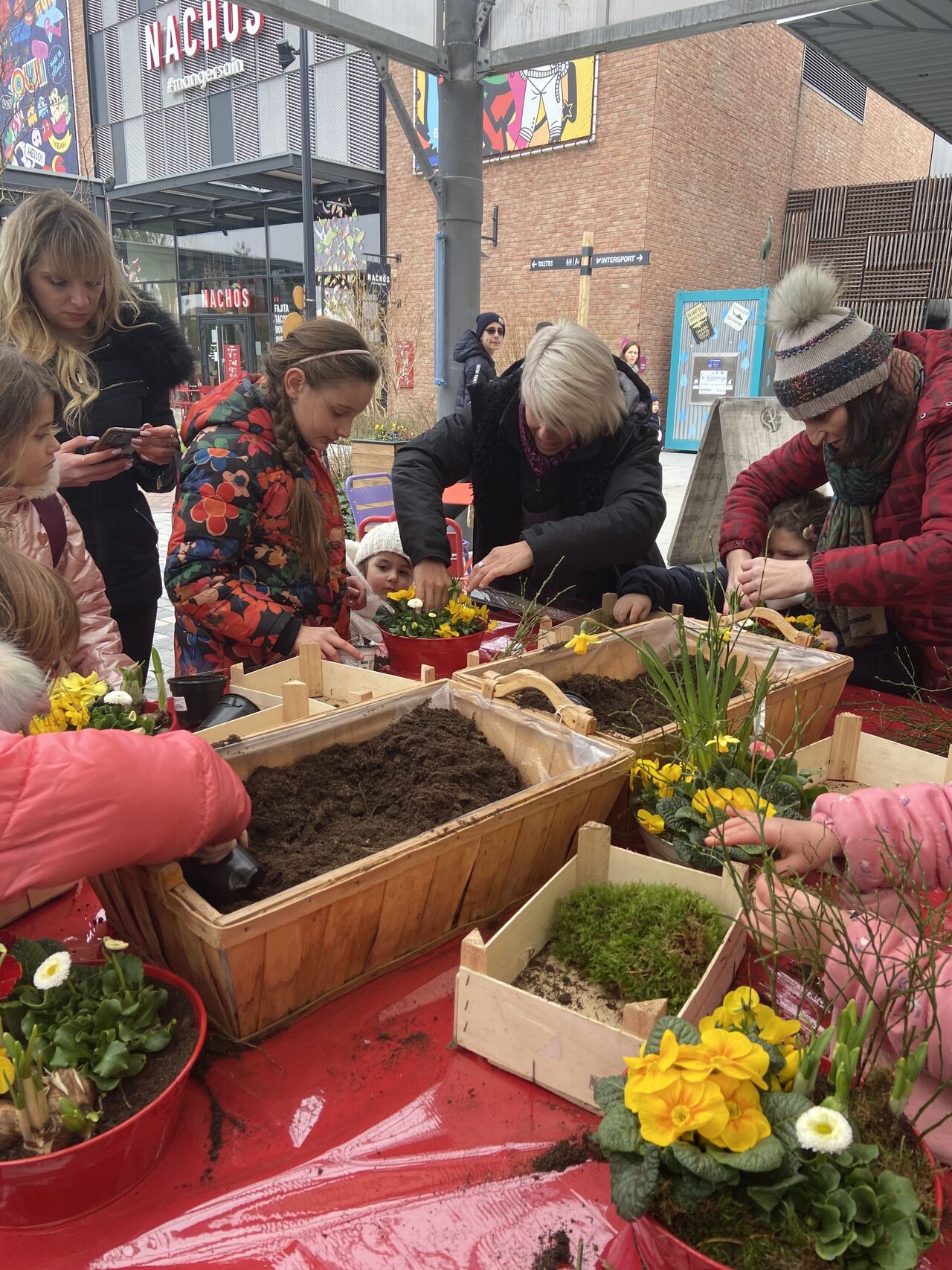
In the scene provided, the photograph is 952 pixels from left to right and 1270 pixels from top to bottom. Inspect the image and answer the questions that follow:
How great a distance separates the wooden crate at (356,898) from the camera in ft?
3.26

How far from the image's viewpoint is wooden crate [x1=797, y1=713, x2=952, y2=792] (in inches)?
64.0

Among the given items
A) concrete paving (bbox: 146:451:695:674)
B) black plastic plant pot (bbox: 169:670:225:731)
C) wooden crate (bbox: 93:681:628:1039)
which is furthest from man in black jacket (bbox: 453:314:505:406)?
wooden crate (bbox: 93:681:628:1039)

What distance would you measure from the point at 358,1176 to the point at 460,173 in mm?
4996

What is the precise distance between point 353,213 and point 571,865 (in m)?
17.8

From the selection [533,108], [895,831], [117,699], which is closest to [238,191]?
[533,108]

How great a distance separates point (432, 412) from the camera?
32.4 ft

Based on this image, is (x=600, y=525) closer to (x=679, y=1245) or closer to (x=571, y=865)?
(x=571, y=865)

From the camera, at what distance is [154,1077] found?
34.4 inches

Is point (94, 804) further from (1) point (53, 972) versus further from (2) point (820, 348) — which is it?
(2) point (820, 348)

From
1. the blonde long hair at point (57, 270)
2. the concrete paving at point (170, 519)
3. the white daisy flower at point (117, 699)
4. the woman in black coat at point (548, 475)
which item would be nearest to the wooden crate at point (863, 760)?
the woman in black coat at point (548, 475)

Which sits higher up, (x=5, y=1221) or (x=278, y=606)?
(x=278, y=606)

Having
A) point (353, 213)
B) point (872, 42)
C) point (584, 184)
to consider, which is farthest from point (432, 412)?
point (353, 213)

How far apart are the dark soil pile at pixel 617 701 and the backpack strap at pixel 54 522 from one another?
1124mm

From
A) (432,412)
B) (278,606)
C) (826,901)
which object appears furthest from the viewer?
(432,412)
